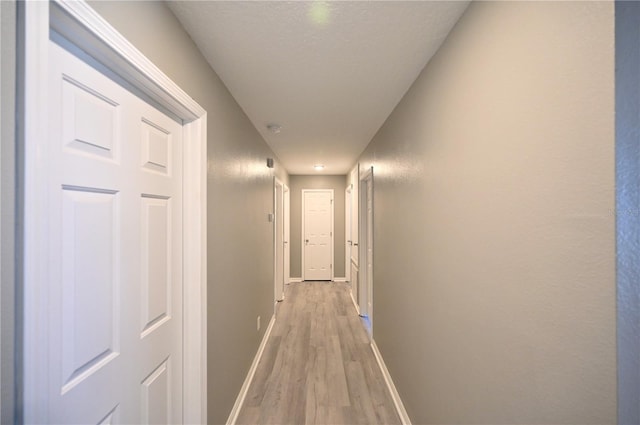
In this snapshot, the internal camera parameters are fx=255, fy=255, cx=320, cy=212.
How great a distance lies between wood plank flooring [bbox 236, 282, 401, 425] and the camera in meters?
1.89

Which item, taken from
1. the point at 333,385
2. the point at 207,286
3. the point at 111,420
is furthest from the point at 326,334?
the point at 111,420

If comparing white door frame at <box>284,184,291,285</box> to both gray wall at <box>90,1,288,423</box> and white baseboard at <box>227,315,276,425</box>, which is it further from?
gray wall at <box>90,1,288,423</box>

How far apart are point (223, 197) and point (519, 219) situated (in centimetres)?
153

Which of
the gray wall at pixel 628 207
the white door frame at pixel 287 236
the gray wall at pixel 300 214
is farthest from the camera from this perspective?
the gray wall at pixel 300 214

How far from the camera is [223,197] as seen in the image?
1.67 m

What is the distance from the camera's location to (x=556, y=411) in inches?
26.6

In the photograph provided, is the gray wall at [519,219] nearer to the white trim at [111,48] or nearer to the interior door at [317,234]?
the white trim at [111,48]

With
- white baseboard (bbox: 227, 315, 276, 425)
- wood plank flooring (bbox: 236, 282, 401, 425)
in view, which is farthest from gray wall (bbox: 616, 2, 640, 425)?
white baseboard (bbox: 227, 315, 276, 425)

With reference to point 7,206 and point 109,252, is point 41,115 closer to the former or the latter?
point 7,206

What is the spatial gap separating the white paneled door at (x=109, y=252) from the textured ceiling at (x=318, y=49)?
0.51 meters

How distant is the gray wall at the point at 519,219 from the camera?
1.90 ft

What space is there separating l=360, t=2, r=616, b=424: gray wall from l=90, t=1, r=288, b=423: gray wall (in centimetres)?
124

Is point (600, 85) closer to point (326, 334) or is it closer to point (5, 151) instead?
point (5, 151)

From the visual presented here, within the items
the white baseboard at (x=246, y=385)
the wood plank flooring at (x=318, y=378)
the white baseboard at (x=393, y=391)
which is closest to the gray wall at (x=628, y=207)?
the white baseboard at (x=393, y=391)
